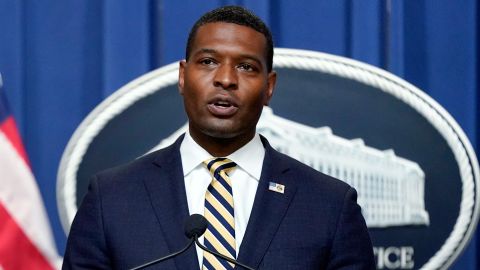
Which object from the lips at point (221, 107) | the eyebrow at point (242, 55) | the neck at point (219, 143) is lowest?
the neck at point (219, 143)

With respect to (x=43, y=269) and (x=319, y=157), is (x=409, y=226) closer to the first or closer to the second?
(x=319, y=157)

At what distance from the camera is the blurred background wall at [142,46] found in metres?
1.77

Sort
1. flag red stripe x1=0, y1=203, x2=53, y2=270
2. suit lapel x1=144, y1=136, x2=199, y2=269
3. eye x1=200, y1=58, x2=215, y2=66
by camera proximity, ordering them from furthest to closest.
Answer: flag red stripe x1=0, y1=203, x2=53, y2=270
eye x1=200, y1=58, x2=215, y2=66
suit lapel x1=144, y1=136, x2=199, y2=269

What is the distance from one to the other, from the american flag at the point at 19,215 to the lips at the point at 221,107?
50 cm

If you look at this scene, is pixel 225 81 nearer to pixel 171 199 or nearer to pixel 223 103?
pixel 223 103

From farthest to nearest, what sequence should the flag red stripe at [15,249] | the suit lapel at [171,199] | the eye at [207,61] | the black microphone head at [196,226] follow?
the flag red stripe at [15,249] → the eye at [207,61] → the suit lapel at [171,199] → the black microphone head at [196,226]

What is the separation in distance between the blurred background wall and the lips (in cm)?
56

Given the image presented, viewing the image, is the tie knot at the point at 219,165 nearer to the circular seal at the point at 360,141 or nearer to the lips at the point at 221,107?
the lips at the point at 221,107

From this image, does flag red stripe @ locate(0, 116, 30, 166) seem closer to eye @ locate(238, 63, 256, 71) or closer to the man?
the man

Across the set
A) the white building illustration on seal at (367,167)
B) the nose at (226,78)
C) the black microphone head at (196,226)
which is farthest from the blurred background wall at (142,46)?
the black microphone head at (196,226)

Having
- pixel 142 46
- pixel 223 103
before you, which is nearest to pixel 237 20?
pixel 223 103

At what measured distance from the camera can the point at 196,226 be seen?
104 cm

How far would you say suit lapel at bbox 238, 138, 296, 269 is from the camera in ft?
3.90

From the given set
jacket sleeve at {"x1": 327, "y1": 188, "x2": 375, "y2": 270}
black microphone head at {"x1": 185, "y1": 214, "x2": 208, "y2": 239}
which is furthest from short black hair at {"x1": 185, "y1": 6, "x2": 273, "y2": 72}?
black microphone head at {"x1": 185, "y1": 214, "x2": 208, "y2": 239}
